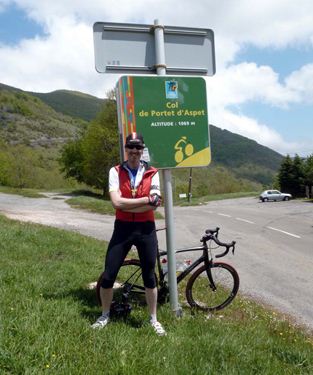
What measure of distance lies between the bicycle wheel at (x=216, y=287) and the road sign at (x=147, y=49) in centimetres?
253

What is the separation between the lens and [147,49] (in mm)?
4363

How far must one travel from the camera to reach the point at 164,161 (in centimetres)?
441

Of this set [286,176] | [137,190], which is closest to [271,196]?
[286,176]

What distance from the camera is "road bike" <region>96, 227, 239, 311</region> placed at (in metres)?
4.88

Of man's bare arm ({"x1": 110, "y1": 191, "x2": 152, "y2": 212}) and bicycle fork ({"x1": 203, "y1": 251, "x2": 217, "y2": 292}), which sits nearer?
man's bare arm ({"x1": 110, "y1": 191, "x2": 152, "y2": 212})

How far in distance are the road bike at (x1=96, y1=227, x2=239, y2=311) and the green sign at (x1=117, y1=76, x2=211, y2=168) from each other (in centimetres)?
121

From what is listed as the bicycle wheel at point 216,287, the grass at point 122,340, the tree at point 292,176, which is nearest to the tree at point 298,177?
the tree at point 292,176

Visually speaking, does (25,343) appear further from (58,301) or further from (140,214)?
(140,214)

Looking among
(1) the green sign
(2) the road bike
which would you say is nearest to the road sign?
(1) the green sign

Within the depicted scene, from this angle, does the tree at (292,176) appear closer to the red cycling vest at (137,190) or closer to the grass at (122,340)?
the grass at (122,340)

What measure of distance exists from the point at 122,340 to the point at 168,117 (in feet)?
7.71

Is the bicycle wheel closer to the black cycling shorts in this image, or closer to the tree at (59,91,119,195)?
the black cycling shorts

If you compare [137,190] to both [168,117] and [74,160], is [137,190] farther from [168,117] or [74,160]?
[74,160]

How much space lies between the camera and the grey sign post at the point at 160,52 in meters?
4.18
